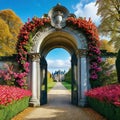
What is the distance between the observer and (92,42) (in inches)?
642

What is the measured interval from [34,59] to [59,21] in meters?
2.92

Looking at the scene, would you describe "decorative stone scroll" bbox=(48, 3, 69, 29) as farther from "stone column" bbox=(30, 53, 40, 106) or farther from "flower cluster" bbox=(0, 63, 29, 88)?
"flower cluster" bbox=(0, 63, 29, 88)

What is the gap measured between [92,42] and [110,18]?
9.26 metres

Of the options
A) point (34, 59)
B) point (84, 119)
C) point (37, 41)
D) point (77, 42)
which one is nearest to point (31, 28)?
point (37, 41)

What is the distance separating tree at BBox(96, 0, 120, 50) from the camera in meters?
24.5

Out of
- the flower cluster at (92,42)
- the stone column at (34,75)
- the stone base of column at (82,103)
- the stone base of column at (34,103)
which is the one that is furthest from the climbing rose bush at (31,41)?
the stone base of column at (82,103)

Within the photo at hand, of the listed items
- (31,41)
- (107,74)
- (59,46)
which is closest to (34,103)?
(31,41)

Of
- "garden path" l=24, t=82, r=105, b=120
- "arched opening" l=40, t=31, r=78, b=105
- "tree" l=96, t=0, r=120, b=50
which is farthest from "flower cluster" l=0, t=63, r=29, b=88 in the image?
"tree" l=96, t=0, r=120, b=50

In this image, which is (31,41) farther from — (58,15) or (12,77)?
(12,77)

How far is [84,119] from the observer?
10.5 metres

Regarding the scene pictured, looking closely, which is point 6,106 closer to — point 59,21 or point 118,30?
point 59,21

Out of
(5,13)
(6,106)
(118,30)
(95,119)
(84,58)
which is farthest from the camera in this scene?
(5,13)

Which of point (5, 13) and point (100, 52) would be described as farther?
point (5, 13)

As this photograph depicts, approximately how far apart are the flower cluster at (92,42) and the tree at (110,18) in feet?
27.3
